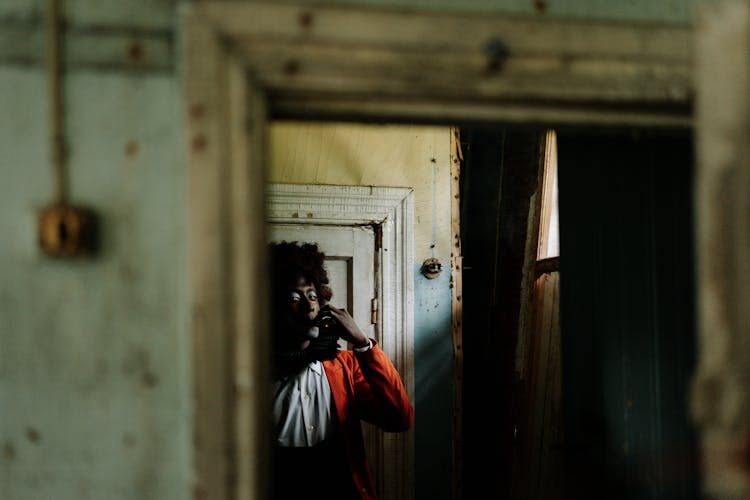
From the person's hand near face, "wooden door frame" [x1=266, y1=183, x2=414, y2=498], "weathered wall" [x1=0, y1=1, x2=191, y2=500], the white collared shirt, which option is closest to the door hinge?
"wooden door frame" [x1=266, y1=183, x2=414, y2=498]

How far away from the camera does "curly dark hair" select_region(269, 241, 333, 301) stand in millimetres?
2490

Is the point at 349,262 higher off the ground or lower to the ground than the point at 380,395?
higher

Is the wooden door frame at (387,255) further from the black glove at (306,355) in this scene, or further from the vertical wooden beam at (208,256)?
the vertical wooden beam at (208,256)

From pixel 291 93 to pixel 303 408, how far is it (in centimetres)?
158

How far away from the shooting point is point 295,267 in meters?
2.53

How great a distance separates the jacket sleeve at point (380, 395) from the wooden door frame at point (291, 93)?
1435 mm

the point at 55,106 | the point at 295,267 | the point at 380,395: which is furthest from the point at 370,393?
the point at 55,106

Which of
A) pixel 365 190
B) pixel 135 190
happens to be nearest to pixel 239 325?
pixel 135 190

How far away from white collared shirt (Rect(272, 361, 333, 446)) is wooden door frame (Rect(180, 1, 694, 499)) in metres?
1.31

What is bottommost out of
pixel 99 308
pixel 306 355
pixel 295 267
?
pixel 306 355

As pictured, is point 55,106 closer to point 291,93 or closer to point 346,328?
point 291,93

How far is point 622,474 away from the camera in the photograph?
4.39 ft

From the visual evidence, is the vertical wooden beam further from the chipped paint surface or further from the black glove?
the black glove

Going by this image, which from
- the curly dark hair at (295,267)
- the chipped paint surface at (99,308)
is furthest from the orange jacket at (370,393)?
the chipped paint surface at (99,308)
